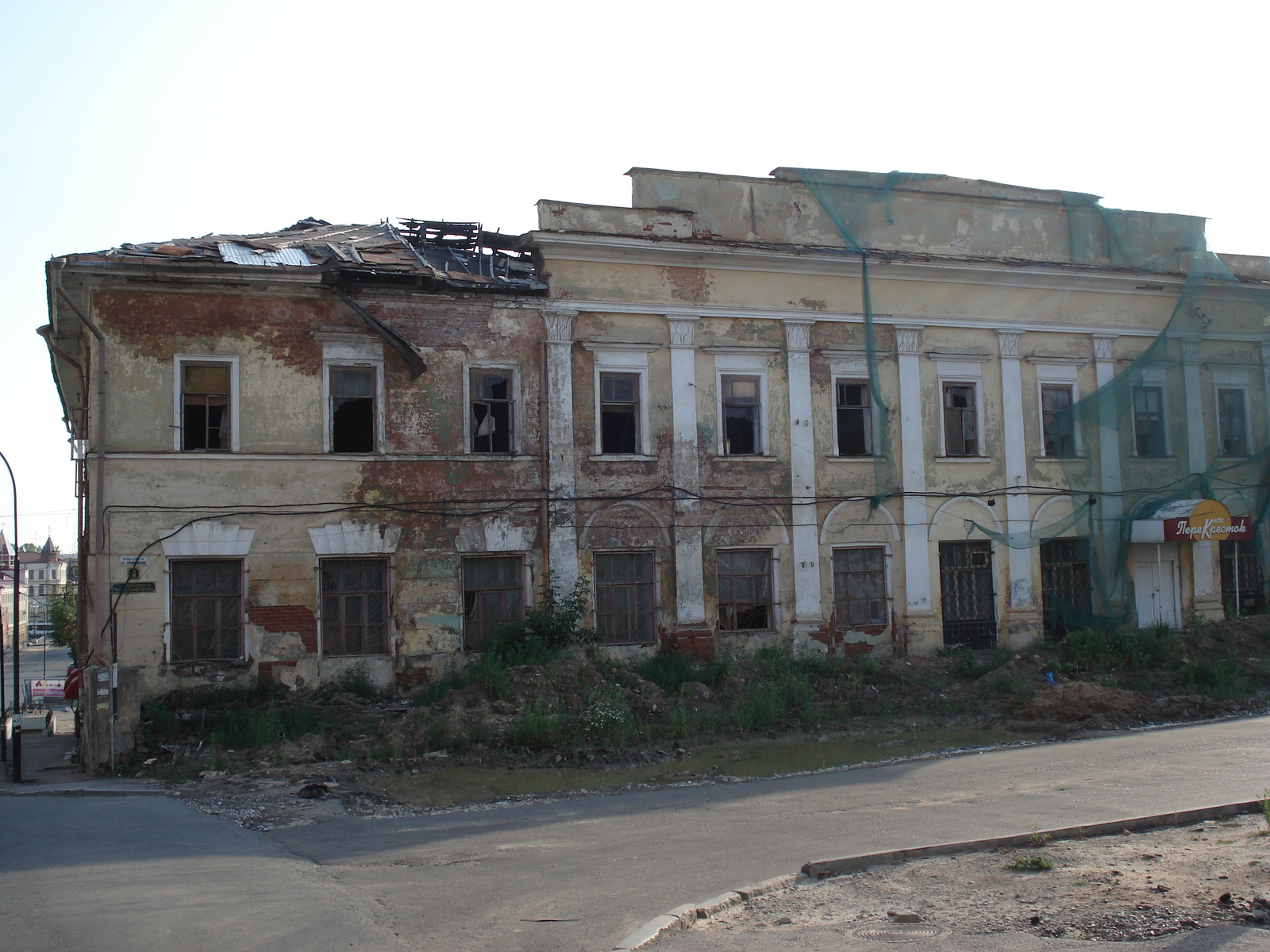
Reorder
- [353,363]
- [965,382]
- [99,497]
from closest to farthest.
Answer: [99,497], [353,363], [965,382]

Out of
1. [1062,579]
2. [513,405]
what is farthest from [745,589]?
[1062,579]

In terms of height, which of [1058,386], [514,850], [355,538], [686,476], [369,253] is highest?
[369,253]

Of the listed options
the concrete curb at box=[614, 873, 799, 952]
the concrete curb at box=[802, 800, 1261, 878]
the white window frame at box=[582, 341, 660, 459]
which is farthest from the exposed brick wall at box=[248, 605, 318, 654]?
the concrete curb at box=[614, 873, 799, 952]

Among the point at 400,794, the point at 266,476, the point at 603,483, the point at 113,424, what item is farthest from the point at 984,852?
the point at 113,424

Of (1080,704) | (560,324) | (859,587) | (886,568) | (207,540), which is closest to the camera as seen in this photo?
(1080,704)

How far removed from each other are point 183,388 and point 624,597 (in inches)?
306

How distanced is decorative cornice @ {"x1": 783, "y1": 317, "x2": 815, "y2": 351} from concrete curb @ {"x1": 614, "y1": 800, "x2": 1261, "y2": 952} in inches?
454

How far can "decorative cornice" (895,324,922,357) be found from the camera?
19.9 meters

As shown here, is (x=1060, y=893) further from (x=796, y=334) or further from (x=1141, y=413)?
(x=1141, y=413)

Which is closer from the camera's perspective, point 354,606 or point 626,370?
point 354,606

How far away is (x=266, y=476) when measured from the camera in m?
16.4

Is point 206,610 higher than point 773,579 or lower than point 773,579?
lower

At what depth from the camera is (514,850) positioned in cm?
905

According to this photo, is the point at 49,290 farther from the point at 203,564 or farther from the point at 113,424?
the point at 203,564
